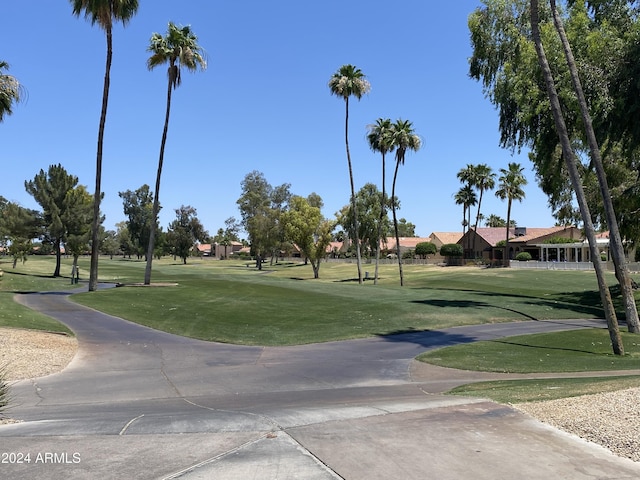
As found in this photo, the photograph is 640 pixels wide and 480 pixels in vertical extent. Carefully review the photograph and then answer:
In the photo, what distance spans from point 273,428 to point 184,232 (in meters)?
131

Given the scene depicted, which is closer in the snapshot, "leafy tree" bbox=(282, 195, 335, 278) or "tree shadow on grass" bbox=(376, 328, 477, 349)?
"tree shadow on grass" bbox=(376, 328, 477, 349)

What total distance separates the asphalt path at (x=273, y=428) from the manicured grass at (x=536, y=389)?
71 cm

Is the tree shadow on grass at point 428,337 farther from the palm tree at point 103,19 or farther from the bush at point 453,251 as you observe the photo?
the bush at point 453,251

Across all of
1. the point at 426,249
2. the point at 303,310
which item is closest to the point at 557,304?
the point at 303,310

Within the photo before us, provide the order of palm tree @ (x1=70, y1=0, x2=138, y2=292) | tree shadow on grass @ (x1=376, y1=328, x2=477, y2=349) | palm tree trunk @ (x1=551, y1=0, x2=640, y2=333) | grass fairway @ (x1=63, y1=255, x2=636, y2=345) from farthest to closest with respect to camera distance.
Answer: palm tree @ (x1=70, y1=0, x2=138, y2=292) → grass fairway @ (x1=63, y1=255, x2=636, y2=345) → tree shadow on grass @ (x1=376, y1=328, x2=477, y2=349) → palm tree trunk @ (x1=551, y1=0, x2=640, y2=333)

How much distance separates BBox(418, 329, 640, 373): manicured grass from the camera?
599 inches

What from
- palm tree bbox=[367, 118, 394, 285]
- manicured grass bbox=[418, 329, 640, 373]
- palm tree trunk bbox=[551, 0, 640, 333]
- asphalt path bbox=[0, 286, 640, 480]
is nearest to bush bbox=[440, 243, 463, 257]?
palm tree bbox=[367, 118, 394, 285]

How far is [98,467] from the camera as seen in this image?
19.0 feet

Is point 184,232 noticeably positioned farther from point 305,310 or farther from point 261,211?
point 305,310

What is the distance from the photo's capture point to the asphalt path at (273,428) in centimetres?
577

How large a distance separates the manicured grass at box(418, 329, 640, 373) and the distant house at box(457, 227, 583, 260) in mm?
66523

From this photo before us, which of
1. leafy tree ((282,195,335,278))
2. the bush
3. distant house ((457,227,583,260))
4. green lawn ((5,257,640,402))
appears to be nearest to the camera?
green lawn ((5,257,640,402))

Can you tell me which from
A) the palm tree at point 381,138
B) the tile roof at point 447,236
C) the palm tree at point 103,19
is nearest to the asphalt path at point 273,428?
the palm tree at point 103,19

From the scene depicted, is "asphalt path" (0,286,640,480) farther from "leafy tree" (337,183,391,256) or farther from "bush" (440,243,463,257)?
"leafy tree" (337,183,391,256)
